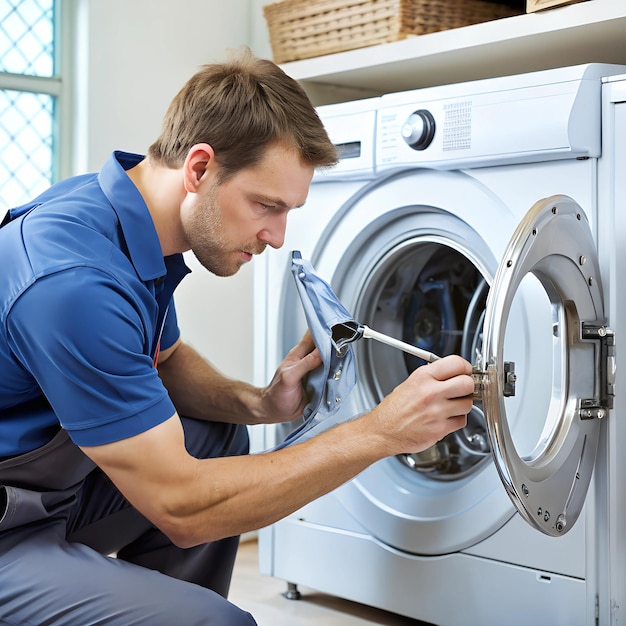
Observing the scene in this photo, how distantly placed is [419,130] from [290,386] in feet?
1.65

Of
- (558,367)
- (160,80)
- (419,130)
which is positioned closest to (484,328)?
(558,367)

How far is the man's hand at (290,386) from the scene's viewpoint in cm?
159

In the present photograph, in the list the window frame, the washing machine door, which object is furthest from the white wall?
the washing machine door

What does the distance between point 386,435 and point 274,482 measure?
17cm

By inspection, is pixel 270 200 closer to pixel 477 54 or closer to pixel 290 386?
pixel 290 386

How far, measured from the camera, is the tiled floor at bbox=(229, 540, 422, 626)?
1.88 meters

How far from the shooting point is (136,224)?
1.34 metres

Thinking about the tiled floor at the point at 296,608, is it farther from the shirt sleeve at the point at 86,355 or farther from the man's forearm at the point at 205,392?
the shirt sleeve at the point at 86,355

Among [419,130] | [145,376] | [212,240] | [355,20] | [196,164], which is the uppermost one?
[355,20]

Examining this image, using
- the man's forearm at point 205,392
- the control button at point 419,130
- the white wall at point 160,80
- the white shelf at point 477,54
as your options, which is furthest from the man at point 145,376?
the white wall at point 160,80

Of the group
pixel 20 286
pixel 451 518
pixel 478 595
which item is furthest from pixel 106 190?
pixel 478 595

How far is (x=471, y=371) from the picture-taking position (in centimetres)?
128

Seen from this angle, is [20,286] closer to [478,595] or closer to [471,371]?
[471,371]

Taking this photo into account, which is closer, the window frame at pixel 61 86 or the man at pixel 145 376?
the man at pixel 145 376
